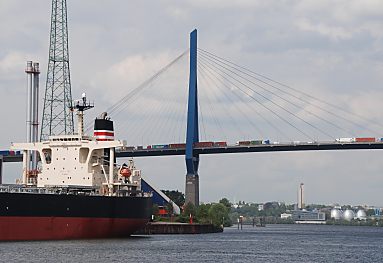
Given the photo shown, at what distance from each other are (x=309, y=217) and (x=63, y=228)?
153355 mm

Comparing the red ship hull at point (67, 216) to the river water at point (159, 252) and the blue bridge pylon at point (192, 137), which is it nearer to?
the river water at point (159, 252)

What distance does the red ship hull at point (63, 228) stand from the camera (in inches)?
1560

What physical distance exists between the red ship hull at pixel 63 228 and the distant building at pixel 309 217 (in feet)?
472

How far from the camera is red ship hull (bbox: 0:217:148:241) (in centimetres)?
3962

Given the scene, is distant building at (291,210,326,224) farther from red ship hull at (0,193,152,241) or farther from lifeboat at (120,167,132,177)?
lifeboat at (120,167,132,177)

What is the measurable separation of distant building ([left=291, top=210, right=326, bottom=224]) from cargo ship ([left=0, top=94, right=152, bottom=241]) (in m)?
144

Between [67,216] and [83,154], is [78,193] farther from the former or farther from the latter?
[83,154]

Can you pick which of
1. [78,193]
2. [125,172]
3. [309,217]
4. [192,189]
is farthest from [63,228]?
[309,217]

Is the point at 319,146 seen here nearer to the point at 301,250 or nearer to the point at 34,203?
the point at 301,250

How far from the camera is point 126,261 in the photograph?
33000 millimetres

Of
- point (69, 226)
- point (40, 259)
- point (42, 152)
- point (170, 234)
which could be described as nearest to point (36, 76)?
point (170, 234)

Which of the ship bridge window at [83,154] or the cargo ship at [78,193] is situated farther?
the ship bridge window at [83,154]

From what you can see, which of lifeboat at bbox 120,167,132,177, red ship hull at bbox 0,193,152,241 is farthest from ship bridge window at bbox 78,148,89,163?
red ship hull at bbox 0,193,152,241

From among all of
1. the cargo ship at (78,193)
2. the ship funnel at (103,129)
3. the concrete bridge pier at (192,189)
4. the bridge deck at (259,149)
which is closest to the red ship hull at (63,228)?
the cargo ship at (78,193)
